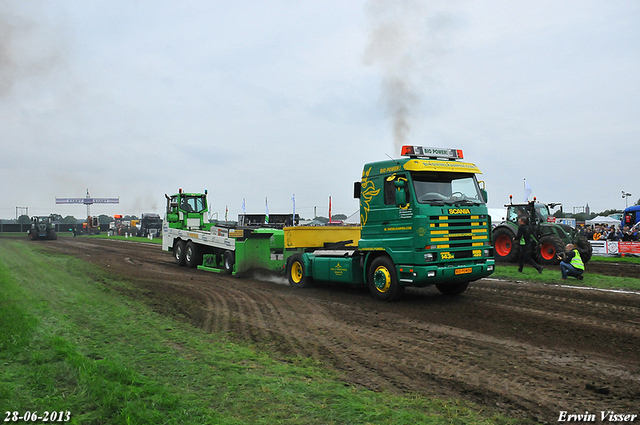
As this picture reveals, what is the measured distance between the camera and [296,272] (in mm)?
12531

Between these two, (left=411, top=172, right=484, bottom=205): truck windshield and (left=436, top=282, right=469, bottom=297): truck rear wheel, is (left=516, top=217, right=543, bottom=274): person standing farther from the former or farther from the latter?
(left=411, top=172, right=484, bottom=205): truck windshield

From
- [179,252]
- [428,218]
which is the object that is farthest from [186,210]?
[428,218]

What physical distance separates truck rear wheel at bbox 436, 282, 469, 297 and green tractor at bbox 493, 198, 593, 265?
6.20 meters

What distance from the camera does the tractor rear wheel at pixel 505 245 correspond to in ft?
59.3

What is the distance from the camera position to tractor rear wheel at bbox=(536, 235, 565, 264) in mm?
16703

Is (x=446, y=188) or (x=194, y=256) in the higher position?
(x=446, y=188)

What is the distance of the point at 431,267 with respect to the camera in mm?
8867

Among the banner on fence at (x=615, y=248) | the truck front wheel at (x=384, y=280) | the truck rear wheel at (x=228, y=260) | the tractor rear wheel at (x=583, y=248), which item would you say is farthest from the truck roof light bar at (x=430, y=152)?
the banner on fence at (x=615, y=248)

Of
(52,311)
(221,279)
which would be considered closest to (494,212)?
(221,279)

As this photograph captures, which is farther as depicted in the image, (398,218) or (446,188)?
(446,188)

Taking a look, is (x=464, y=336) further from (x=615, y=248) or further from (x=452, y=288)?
(x=615, y=248)

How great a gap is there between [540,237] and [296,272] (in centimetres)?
994

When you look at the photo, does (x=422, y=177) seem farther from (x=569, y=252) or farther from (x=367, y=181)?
(x=569, y=252)

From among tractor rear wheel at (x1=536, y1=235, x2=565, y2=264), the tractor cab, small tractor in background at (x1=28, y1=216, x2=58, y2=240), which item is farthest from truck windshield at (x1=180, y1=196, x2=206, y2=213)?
small tractor in background at (x1=28, y1=216, x2=58, y2=240)
